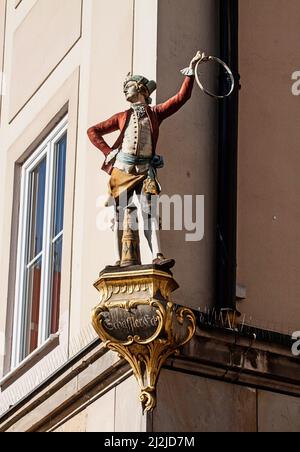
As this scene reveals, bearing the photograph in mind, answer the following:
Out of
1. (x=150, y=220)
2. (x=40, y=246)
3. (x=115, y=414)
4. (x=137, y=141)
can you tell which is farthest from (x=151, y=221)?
(x=40, y=246)

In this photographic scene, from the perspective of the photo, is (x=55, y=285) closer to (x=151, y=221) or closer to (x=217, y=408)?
(x=151, y=221)

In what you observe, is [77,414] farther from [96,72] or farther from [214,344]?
[96,72]

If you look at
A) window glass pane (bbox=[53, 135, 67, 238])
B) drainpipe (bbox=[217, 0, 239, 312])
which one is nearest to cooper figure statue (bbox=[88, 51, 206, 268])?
drainpipe (bbox=[217, 0, 239, 312])

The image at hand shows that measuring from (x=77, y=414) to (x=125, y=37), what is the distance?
3.05m

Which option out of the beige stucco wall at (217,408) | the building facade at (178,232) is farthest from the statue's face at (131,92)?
the beige stucco wall at (217,408)

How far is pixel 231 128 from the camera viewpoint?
51.7ft

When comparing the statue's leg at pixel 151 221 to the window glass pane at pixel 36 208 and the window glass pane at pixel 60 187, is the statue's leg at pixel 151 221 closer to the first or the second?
A: the window glass pane at pixel 60 187

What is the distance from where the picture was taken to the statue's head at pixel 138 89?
15195mm

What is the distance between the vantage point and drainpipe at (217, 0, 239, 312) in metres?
15.3

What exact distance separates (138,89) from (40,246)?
115 inches

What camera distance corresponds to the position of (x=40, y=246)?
1770 cm

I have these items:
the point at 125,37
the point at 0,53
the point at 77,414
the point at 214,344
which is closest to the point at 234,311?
the point at 214,344

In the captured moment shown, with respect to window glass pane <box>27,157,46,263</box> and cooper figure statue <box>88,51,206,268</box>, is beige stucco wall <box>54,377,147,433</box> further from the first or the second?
window glass pane <box>27,157,46,263</box>
